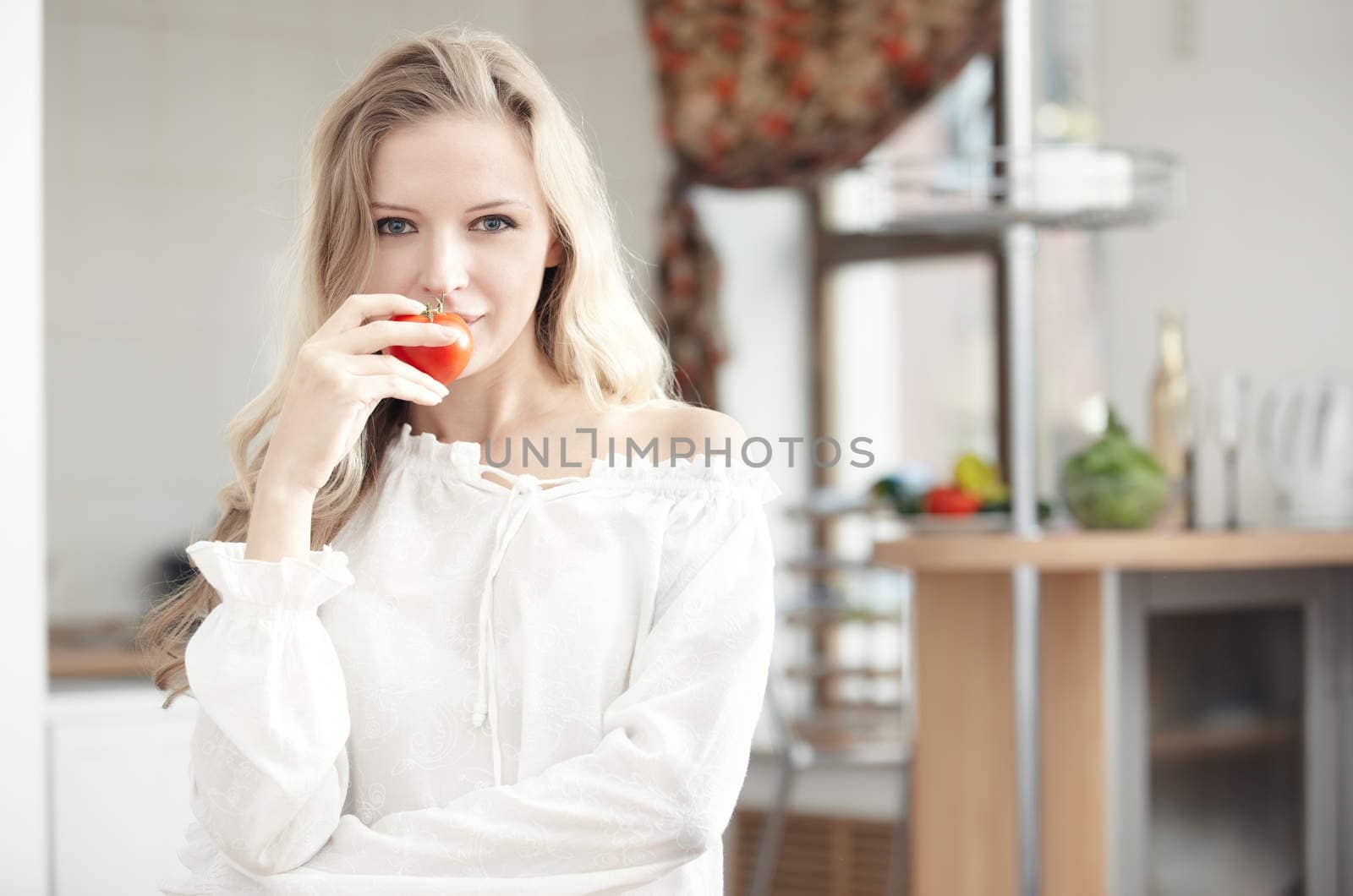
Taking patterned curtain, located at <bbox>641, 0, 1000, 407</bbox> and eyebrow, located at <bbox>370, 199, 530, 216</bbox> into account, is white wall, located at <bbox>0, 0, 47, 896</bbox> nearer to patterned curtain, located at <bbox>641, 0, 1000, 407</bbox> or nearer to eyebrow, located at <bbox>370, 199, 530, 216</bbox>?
eyebrow, located at <bbox>370, 199, 530, 216</bbox>

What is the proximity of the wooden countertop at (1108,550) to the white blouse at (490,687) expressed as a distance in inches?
57.7

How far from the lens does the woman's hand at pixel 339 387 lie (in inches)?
38.8

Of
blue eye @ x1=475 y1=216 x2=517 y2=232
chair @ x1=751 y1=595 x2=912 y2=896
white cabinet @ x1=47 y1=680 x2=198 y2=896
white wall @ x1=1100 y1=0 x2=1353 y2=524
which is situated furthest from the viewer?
chair @ x1=751 y1=595 x2=912 y2=896

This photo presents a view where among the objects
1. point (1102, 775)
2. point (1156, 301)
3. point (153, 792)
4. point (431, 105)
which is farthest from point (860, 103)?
point (431, 105)

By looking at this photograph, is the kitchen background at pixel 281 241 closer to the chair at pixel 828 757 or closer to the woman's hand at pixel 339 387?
the chair at pixel 828 757

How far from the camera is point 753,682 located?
1.05 metres

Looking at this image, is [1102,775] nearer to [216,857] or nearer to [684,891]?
[684,891]

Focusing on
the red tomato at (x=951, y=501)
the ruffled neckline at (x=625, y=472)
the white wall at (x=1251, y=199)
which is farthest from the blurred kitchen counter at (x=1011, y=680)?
the ruffled neckline at (x=625, y=472)

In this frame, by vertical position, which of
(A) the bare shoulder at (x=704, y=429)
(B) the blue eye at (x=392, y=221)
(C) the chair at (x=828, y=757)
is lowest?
(C) the chair at (x=828, y=757)

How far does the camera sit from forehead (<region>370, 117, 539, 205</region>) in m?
1.06

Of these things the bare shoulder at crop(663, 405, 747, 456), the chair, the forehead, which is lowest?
the chair

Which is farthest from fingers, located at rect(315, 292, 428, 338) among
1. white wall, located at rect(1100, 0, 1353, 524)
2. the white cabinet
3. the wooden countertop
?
white wall, located at rect(1100, 0, 1353, 524)

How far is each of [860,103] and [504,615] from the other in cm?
330

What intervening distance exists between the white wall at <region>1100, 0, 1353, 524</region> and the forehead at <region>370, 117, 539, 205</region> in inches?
100
